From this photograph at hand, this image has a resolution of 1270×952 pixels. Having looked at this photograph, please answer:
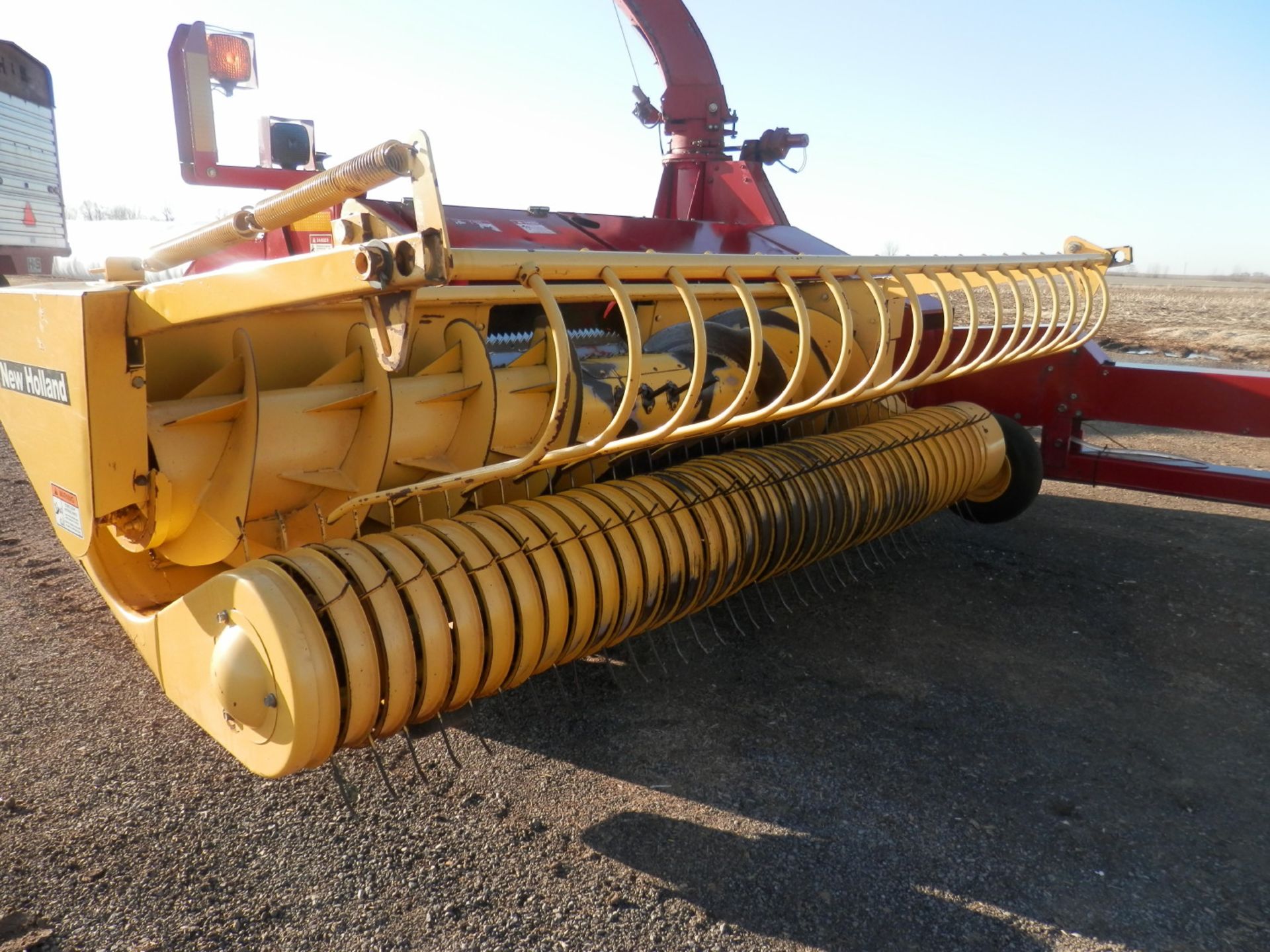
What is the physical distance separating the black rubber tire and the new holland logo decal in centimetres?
347

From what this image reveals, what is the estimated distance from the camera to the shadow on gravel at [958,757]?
6.64 feet

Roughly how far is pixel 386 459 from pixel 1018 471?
9.59 feet

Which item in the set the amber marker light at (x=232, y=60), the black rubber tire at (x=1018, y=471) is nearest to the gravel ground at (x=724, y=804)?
the black rubber tire at (x=1018, y=471)

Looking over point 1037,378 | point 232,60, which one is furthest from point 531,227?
point 1037,378

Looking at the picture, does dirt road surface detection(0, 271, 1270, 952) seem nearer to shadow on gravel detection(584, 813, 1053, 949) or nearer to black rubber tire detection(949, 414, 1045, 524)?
shadow on gravel detection(584, 813, 1053, 949)

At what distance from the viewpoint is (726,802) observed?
2383 millimetres

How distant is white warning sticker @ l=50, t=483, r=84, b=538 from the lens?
7.40ft

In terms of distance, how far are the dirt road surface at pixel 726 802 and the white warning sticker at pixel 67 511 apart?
691 mm

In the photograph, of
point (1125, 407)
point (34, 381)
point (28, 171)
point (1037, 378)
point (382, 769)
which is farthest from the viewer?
point (28, 171)

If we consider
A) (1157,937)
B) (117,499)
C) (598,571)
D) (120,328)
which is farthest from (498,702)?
(1157,937)

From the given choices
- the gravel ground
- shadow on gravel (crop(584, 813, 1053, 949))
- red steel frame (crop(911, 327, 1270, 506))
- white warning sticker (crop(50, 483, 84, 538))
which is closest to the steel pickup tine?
the gravel ground

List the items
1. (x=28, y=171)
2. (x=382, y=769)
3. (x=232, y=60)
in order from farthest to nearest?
(x=28, y=171) < (x=232, y=60) < (x=382, y=769)

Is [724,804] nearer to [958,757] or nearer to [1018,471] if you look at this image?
[958,757]

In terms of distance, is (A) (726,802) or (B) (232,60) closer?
(A) (726,802)
